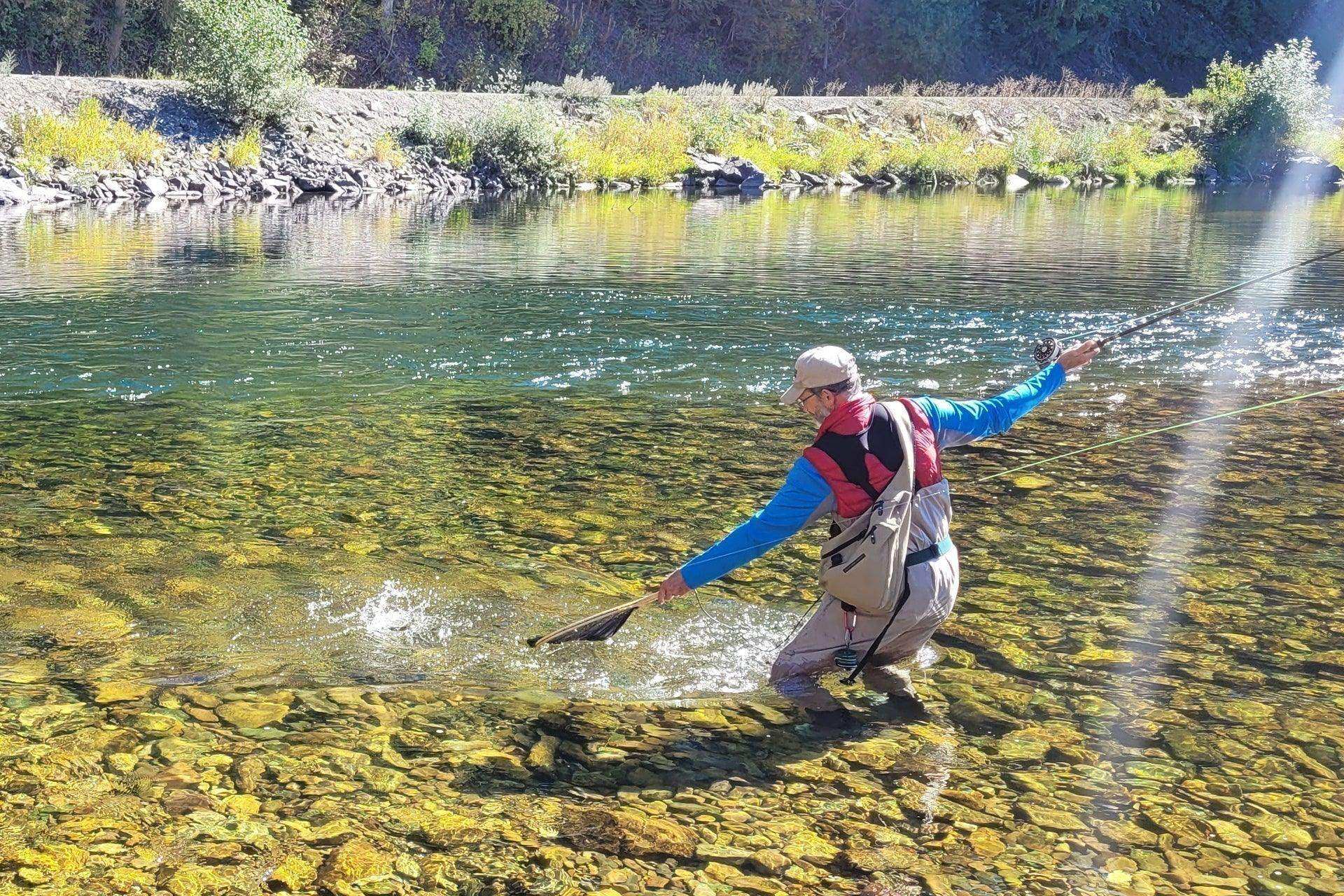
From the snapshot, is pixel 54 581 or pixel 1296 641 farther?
pixel 54 581

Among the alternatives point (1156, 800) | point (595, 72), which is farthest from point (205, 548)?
point (595, 72)

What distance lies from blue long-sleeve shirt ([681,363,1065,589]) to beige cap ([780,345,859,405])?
1.02 feet

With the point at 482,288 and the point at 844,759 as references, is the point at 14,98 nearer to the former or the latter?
the point at 482,288

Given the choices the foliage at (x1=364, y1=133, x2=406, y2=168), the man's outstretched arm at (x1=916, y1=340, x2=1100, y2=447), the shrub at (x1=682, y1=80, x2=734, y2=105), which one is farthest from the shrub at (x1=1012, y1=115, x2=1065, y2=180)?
the man's outstretched arm at (x1=916, y1=340, x2=1100, y2=447)

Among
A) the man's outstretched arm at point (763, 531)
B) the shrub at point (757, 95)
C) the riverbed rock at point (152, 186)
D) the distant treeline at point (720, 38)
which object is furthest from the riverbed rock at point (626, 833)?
the shrub at point (757, 95)

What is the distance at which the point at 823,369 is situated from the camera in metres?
5.00

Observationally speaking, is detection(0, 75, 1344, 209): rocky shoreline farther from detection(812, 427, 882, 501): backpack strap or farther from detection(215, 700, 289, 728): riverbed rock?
detection(812, 427, 882, 501): backpack strap

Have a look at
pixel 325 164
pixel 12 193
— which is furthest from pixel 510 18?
pixel 12 193

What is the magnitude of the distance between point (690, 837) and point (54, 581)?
389 cm

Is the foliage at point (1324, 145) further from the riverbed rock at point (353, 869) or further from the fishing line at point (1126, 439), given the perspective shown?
the riverbed rock at point (353, 869)

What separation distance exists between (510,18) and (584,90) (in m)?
7.50

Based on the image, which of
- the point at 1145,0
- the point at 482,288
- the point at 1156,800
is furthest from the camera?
the point at 1145,0

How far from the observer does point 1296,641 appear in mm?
6043

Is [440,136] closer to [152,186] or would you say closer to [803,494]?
[152,186]
